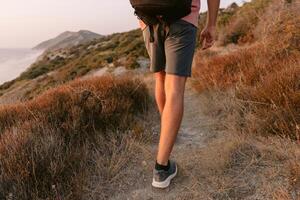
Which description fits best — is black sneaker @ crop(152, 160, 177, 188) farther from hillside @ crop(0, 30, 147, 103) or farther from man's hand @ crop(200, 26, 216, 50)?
hillside @ crop(0, 30, 147, 103)

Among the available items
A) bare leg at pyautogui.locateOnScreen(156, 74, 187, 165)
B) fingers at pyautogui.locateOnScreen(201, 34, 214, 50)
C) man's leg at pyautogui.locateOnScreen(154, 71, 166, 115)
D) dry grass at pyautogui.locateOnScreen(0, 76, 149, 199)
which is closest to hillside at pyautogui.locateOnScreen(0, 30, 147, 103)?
dry grass at pyautogui.locateOnScreen(0, 76, 149, 199)

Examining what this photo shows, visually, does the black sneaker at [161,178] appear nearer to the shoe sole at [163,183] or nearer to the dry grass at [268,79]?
the shoe sole at [163,183]

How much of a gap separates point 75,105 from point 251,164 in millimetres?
1953

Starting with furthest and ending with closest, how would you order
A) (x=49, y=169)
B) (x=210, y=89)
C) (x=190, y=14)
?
(x=210, y=89)
(x=49, y=169)
(x=190, y=14)

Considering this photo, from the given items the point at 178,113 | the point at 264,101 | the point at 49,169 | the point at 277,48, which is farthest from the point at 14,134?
the point at 277,48

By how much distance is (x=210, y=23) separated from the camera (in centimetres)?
301

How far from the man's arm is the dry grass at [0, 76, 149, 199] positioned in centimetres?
119

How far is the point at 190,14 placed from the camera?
9.05 feet

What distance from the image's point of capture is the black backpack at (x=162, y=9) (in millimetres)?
2588

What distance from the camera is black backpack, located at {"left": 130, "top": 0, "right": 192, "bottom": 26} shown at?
2588mm

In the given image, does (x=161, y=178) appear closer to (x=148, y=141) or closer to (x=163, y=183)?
(x=163, y=183)

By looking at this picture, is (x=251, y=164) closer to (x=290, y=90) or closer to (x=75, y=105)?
(x=290, y=90)

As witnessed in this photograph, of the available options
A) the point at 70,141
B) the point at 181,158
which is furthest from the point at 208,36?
the point at 70,141

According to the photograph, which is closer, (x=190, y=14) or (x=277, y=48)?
(x=190, y=14)
